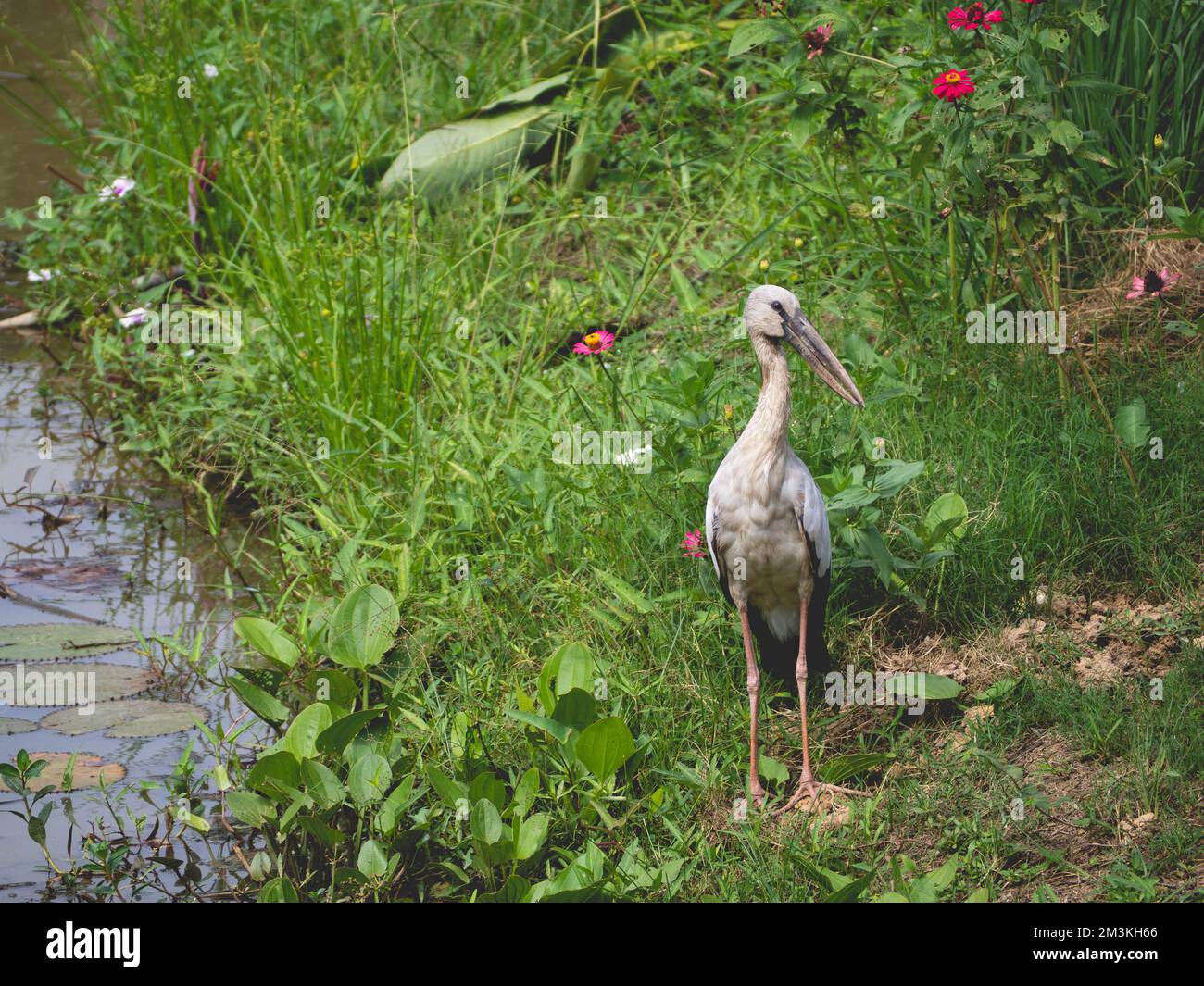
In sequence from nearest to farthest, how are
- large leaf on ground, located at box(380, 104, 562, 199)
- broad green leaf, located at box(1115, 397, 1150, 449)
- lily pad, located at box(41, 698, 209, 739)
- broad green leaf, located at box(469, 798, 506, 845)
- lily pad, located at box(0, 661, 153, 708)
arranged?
broad green leaf, located at box(469, 798, 506, 845)
lily pad, located at box(41, 698, 209, 739)
lily pad, located at box(0, 661, 153, 708)
broad green leaf, located at box(1115, 397, 1150, 449)
large leaf on ground, located at box(380, 104, 562, 199)

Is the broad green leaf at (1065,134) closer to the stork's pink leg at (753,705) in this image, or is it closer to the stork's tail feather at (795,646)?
the stork's tail feather at (795,646)

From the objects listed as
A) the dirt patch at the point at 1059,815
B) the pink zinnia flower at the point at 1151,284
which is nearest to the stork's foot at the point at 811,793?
the dirt patch at the point at 1059,815

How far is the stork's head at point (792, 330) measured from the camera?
3328mm

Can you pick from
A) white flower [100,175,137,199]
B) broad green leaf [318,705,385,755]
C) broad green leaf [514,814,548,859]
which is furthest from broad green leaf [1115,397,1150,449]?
white flower [100,175,137,199]

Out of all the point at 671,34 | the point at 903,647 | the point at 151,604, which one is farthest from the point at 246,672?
the point at 671,34

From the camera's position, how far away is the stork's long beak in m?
3.34

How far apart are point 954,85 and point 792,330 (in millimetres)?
909

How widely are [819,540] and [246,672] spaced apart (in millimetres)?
1488

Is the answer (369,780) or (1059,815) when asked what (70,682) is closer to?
(369,780)

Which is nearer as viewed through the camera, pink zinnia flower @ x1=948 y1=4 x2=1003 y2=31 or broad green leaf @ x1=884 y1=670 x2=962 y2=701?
broad green leaf @ x1=884 y1=670 x2=962 y2=701

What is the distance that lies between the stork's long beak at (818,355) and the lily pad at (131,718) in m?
1.86

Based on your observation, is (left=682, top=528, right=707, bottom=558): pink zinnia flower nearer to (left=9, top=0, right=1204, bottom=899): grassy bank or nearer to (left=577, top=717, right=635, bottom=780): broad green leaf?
(left=9, top=0, right=1204, bottom=899): grassy bank

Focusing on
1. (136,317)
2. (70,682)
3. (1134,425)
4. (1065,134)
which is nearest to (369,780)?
(70,682)

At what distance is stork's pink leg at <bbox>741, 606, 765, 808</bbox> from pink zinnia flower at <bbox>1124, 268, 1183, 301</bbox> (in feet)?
5.68
